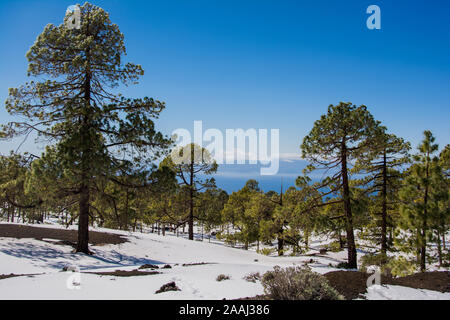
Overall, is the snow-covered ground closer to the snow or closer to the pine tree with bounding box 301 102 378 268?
the snow

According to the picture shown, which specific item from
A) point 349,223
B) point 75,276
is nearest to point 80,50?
point 75,276

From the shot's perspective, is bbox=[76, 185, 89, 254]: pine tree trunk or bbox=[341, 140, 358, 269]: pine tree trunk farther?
bbox=[341, 140, 358, 269]: pine tree trunk

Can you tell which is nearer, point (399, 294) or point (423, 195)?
point (399, 294)

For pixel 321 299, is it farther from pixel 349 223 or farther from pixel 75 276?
pixel 349 223

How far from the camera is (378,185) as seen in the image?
15.8 meters

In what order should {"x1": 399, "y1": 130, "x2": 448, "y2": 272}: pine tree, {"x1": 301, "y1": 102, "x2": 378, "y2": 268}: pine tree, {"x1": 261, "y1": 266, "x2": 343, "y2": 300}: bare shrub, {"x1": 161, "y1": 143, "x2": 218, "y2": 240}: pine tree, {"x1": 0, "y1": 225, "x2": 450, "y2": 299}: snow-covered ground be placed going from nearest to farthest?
{"x1": 261, "y1": 266, "x2": 343, "y2": 300}: bare shrub → {"x1": 0, "y1": 225, "x2": 450, "y2": 299}: snow-covered ground → {"x1": 399, "y1": 130, "x2": 448, "y2": 272}: pine tree → {"x1": 301, "y1": 102, "x2": 378, "y2": 268}: pine tree → {"x1": 161, "y1": 143, "x2": 218, "y2": 240}: pine tree

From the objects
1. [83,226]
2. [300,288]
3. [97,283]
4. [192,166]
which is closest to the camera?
[300,288]

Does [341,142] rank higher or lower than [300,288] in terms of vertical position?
higher

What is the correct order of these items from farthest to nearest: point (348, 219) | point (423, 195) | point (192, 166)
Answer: point (192, 166) < point (348, 219) < point (423, 195)

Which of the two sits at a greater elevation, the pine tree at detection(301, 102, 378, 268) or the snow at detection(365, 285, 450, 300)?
the pine tree at detection(301, 102, 378, 268)

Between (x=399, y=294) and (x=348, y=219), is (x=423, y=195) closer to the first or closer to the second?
(x=399, y=294)

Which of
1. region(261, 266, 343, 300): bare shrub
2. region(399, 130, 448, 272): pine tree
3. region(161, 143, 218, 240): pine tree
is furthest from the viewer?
region(161, 143, 218, 240): pine tree

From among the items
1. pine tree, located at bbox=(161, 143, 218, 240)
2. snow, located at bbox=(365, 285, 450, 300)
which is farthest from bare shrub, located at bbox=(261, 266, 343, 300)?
pine tree, located at bbox=(161, 143, 218, 240)

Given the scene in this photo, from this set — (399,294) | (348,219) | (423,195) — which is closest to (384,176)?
(348,219)
